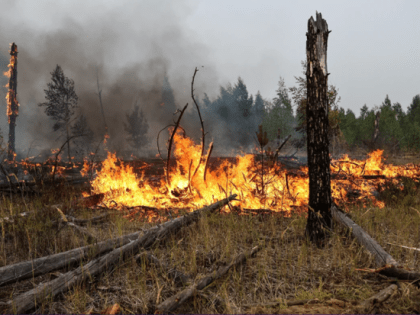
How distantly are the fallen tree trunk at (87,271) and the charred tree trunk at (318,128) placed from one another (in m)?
2.57

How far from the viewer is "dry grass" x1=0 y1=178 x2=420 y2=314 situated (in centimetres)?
282

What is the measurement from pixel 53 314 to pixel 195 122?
2425 inches

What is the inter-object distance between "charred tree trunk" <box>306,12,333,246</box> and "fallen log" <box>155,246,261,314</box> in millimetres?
1629

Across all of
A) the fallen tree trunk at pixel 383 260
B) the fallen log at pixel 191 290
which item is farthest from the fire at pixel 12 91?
the fallen tree trunk at pixel 383 260

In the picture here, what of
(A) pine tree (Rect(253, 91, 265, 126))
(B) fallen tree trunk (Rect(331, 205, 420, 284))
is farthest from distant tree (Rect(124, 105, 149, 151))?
(B) fallen tree trunk (Rect(331, 205, 420, 284))

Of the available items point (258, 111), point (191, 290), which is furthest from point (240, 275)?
point (258, 111)

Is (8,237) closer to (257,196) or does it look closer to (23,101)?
(257,196)

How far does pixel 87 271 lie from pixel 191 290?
1350 millimetres

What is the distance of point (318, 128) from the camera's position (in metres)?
4.48

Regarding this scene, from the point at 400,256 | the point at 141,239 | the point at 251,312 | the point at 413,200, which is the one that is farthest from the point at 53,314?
the point at 413,200

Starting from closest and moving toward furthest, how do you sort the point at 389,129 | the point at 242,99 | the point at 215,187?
the point at 215,187 < the point at 389,129 < the point at 242,99

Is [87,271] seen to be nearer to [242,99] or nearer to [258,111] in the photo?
[242,99]

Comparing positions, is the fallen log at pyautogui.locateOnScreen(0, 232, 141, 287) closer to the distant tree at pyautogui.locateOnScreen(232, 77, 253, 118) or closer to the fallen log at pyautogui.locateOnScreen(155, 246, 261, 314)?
the fallen log at pyautogui.locateOnScreen(155, 246, 261, 314)

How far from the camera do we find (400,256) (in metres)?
4.11
